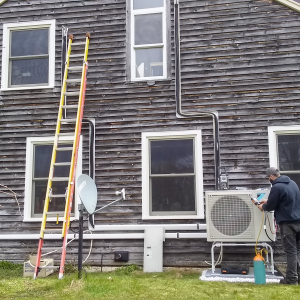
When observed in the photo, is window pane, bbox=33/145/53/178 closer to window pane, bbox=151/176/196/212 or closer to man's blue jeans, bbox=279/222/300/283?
window pane, bbox=151/176/196/212

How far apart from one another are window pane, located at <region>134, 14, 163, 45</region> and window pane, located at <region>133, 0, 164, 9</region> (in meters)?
0.20

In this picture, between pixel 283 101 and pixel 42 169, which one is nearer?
pixel 283 101

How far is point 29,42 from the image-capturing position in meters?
8.25

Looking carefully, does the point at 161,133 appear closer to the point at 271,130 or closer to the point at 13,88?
the point at 271,130

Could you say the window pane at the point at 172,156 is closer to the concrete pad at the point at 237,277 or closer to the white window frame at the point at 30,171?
the white window frame at the point at 30,171

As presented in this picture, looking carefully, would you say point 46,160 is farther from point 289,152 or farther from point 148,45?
point 289,152

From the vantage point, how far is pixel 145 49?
7840 mm

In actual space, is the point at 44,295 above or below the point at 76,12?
below

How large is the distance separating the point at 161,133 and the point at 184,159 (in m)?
0.63

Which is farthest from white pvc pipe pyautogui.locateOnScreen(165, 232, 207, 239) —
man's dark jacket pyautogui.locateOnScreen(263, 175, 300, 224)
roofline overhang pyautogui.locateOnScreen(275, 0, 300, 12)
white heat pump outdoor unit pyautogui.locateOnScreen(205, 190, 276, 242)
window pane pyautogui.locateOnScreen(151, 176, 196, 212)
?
roofline overhang pyautogui.locateOnScreen(275, 0, 300, 12)

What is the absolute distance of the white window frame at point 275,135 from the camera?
23.0 ft

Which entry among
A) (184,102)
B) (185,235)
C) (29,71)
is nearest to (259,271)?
(185,235)

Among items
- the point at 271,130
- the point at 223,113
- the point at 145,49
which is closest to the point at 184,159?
the point at 223,113

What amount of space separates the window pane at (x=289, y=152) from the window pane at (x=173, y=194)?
1601 millimetres
